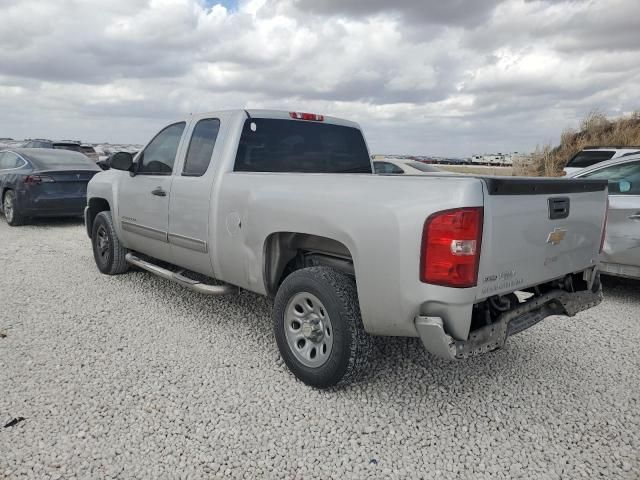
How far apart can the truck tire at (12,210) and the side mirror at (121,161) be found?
6110 mm

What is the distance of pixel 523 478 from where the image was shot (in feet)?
8.33

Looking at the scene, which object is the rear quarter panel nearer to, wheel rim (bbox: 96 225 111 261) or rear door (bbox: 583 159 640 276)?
wheel rim (bbox: 96 225 111 261)

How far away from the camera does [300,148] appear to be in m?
4.52

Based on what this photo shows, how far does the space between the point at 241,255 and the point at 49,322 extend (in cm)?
208

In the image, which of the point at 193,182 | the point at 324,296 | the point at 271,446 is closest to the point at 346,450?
the point at 271,446

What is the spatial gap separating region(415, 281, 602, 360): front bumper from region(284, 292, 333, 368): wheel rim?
73cm

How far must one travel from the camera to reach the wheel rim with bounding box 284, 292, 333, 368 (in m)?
3.29

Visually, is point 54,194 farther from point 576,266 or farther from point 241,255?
point 576,266

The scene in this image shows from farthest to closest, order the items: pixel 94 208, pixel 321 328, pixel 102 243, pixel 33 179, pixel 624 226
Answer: pixel 33 179, pixel 94 208, pixel 102 243, pixel 624 226, pixel 321 328

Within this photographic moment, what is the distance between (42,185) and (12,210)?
1.00m

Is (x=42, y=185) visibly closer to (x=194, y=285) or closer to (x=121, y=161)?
(x=121, y=161)

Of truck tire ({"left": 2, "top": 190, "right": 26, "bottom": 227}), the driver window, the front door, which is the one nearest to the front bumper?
the front door

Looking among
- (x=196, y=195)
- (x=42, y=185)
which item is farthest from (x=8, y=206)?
(x=196, y=195)

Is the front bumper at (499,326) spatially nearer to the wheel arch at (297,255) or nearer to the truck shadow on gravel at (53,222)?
the wheel arch at (297,255)
